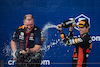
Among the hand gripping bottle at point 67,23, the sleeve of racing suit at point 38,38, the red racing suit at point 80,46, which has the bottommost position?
the red racing suit at point 80,46

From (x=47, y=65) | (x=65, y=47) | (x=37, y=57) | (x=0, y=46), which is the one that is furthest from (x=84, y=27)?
(x=0, y=46)

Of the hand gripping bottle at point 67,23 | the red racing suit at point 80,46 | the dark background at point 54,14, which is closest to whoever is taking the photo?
the red racing suit at point 80,46

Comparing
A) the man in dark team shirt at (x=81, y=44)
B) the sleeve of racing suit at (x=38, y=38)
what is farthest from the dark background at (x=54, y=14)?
the man in dark team shirt at (x=81, y=44)

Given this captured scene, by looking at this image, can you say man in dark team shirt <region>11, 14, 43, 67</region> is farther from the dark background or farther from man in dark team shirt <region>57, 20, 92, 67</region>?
the dark background

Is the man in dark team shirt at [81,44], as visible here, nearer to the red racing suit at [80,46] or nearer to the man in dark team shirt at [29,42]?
the red racing suit at [80,46]

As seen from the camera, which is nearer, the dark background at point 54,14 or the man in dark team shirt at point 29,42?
the man in dark team shirt at point 29,42

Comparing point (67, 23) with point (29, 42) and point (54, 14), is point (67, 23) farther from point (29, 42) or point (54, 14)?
point (54, 14)

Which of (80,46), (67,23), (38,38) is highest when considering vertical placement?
(67,23)

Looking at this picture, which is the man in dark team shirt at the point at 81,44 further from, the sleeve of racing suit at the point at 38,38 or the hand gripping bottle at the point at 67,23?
the sleeve of racing suit at the point at 38,38

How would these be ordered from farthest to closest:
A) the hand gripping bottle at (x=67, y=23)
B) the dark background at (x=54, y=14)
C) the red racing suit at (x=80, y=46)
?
the dark background at (x=54, y=14)
the hand gripping bottle at (x=67, y=23)
the red racing suit at (x=80, y=46)

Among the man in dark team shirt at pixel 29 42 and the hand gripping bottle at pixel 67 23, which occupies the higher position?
the hand gripping bottle at pixel 67 23

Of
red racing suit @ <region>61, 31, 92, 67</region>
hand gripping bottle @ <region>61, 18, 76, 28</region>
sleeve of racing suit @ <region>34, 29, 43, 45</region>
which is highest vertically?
hand gripping bottle @ <region>61, 18, 76, 28</region>

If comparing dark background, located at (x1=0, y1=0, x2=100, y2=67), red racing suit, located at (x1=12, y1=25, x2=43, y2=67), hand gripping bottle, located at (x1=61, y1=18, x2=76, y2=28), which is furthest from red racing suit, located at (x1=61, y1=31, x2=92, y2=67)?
dark background, located at (x1=0, y1=0, x2=100, y2=67)

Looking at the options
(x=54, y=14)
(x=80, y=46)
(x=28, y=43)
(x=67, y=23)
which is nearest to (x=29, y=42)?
(x=28, y=43)
